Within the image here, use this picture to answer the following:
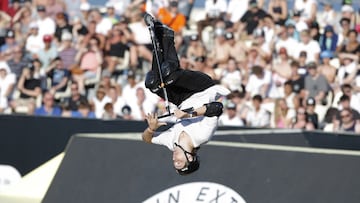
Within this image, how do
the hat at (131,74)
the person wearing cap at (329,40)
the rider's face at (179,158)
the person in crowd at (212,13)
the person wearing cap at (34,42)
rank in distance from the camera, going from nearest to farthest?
the rider's face at (179,158) → the person wearing cap at (329,40) → the hat at (131,74) → the person in crowd at (212,13) → the person wearing cap at (34,42)

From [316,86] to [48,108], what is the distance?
16.0 ft

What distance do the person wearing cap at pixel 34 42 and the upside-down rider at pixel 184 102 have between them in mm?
9568

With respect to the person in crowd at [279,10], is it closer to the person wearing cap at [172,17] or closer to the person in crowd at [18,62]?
the person wearing cap at [172,17]

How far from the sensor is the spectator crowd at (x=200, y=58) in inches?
653

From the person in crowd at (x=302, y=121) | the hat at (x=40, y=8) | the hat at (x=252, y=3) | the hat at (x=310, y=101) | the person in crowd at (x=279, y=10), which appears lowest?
the person in crowd at (x=302, y=121)

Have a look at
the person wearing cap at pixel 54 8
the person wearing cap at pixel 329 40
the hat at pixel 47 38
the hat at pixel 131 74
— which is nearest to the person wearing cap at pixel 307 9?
the person wearing cap at pixel 329 40

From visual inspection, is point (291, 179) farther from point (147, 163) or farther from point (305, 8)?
point (305, 8)

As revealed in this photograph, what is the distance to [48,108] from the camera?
18.2 m

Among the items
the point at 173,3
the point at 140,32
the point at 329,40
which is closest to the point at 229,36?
the point at 173,3

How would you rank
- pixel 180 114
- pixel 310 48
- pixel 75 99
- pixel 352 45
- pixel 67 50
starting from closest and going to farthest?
pixel 180 114, pixel 352 45, pixel 310 48, pixel 75 99, pixel 67 50

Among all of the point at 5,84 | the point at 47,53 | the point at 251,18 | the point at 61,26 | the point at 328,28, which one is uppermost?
the point at 251,18

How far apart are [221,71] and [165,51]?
6.95 m

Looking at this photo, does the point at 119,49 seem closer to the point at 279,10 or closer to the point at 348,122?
the point at 279,10

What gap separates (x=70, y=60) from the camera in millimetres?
19203
